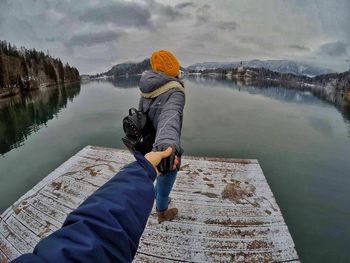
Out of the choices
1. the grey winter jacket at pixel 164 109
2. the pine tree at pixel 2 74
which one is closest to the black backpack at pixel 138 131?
the grey winter jacket at pixel 164 109

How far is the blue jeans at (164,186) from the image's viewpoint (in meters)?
3.57

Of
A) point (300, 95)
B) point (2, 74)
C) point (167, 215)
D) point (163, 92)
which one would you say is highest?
point (2, 74)

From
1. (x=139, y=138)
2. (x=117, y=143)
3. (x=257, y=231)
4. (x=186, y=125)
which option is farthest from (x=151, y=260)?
(x=186, y=125)

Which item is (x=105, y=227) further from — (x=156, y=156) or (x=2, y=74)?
(x=2, y=74)

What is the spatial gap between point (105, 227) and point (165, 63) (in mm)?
2080

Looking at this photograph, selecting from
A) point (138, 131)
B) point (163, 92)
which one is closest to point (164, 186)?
point (138, 131)

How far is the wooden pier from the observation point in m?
3.87

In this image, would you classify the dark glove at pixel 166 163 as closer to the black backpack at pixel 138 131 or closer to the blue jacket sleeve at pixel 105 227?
the blue jacket sleeve at pixel 105 227

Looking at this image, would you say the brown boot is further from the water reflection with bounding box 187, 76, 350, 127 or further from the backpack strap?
the water reflection with bounding box 187, 76, 350, 127

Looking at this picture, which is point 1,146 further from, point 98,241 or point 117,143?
point 98,241

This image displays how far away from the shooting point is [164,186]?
373 centimetres

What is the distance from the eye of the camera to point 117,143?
13.0 m

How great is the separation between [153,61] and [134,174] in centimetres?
191

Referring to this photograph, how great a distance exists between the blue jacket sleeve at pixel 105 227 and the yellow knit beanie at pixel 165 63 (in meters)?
1.77
